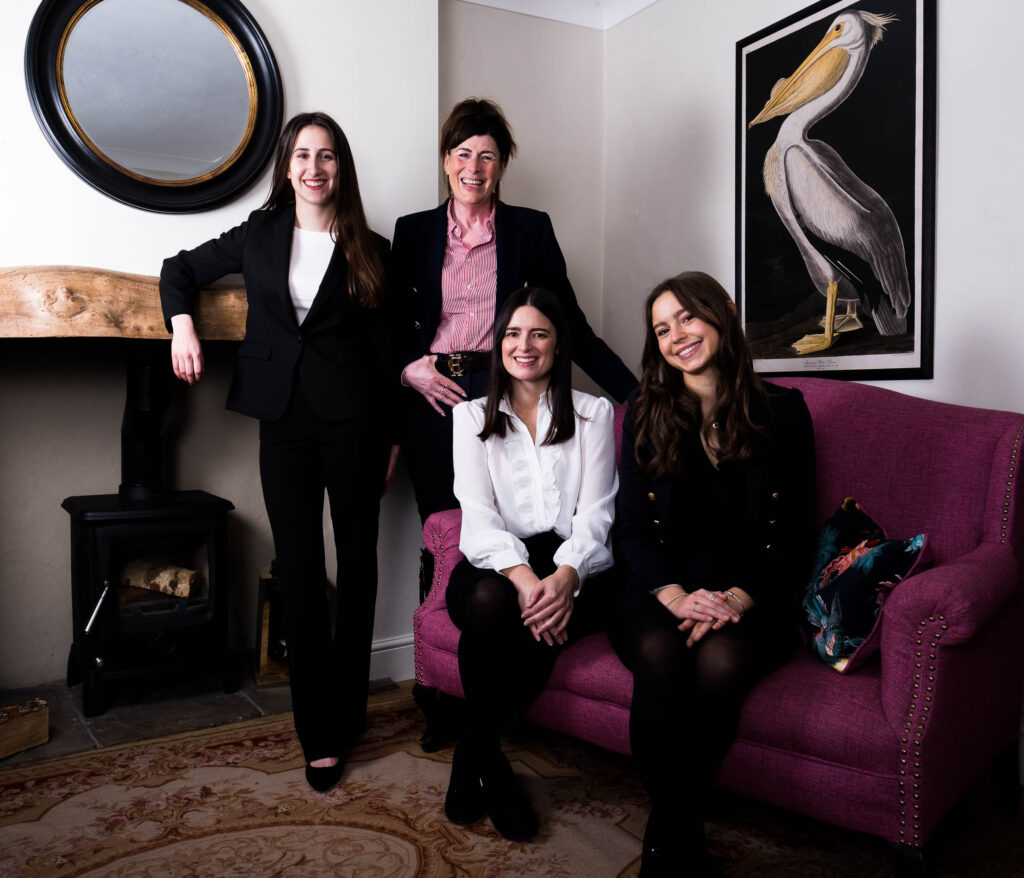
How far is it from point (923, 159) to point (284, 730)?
2.35 m

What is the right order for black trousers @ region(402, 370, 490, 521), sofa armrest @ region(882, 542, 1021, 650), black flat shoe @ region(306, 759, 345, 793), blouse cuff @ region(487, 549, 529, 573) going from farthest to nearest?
1. black trousers @ region(402, 370, 490, 521)
2. black flat shoe @ region(306, 759, 345, 793)
3. blouse cuff @ region(487, 549, 529, 573)
4. sofa armrest @ region(882, 542, 1021, 650)

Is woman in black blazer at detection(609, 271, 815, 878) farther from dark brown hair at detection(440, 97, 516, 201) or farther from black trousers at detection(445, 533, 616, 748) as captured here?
dark brown hair at detection(440, 97, 516, 201)

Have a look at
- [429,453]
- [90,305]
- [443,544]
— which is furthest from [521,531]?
[90,305]

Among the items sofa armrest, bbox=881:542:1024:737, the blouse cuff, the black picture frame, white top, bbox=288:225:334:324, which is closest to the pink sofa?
sofa armrest, bbox=881:542:1024:737

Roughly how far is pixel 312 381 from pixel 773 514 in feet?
3.76

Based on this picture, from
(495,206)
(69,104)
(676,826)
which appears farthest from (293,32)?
(676,826)

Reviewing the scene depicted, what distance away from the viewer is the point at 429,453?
2.46 meters

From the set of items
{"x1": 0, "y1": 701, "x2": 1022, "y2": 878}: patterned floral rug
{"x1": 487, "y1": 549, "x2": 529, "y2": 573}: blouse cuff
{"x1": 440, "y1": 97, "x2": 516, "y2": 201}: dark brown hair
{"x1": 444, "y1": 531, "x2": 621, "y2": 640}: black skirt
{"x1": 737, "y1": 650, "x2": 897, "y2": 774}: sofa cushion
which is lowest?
{"x1": 0, "y1": 701, "x2": 1022, "y2": 878}: patterned floral rug

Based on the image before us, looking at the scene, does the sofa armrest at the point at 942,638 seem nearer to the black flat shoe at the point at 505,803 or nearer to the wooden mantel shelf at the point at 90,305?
the black flat shoe at the point at 505,803

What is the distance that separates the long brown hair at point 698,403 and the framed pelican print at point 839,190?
721 mm

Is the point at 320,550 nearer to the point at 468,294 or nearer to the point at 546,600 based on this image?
the point at 546,600

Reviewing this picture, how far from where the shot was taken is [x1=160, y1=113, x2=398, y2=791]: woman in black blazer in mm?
2125

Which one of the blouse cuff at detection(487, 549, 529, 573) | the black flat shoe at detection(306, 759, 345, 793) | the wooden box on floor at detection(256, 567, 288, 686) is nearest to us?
the blouse cuff at detection(487, 549, 529, 573)

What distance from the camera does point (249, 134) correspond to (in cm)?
265
